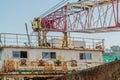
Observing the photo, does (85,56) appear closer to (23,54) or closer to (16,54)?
(23,54)

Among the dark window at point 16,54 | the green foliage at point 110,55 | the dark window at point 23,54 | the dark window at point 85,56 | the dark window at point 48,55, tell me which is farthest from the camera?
the green foliage at point 110,55

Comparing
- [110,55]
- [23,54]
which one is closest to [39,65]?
[23,54]

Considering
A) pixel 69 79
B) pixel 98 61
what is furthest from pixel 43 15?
pixel 69 79

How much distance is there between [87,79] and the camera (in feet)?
44.4

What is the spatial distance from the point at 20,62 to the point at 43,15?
42.0ft

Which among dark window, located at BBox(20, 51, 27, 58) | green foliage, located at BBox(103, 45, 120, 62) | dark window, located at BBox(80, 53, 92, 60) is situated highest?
dark window, located at BBox(20, 51, 27, 58)

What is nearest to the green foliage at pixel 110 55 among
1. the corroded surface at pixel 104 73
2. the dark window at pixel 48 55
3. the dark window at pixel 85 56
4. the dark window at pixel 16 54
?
the corroded surface at pixel 104 73

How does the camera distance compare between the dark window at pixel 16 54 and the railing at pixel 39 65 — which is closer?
the railing at pixel 39 65

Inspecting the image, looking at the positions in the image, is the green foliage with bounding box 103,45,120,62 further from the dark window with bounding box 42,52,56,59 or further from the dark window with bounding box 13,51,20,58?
the dark window with bounding box 13,51,20,58

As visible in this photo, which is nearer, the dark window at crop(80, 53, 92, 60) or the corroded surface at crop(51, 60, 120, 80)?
the corroded surface at crop(51, 60, 120, 80)

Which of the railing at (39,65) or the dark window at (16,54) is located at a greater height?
the dark window at (16,54)

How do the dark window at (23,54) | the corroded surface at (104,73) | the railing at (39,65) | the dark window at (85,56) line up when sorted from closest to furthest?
the corroded surface at (104,73)
the railing at (39,65)
the dark window at (23,54)
the dark window at (85,56)

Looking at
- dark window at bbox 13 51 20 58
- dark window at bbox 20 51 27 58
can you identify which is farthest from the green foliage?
dark window at bbox 13 51 20 58

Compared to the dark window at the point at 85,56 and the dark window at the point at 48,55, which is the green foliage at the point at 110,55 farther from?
the dark window at the point at 48,55
